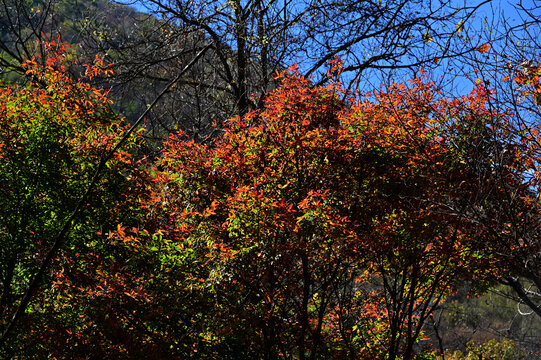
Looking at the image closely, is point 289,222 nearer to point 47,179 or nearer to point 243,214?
point 243,214

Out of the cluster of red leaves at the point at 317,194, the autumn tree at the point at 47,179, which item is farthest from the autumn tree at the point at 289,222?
the autumn tree at the point at 47,179

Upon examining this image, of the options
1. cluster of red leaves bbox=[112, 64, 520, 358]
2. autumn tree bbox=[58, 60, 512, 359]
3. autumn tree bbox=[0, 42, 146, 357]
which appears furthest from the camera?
autumn tree bbox=[0, 42, 146, 357]

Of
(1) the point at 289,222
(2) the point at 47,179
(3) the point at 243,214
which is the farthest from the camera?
(2) the point at 47,179

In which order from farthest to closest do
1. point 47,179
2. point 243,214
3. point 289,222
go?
point 47,179 → point 289,222 → point 243,214

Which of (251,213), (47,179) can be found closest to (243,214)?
(251,213)

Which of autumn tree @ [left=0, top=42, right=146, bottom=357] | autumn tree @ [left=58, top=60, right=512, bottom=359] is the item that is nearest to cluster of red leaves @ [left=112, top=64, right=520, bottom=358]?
autumn tree @ [left=58, top=60, right=512, bottom=359]

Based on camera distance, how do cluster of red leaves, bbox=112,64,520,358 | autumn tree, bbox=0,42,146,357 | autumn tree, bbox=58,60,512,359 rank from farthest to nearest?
autumn tree, bbox=0,42,146,357 → cluster of red leaves, bbox=112,64,520,358 → autumn tree, bbox=58,60,512,359

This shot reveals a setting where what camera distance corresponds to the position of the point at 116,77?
381 inches

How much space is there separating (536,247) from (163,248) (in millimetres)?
3415

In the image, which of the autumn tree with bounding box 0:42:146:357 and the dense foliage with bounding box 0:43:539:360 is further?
the autumn tree with bounding box 0:42:146:357

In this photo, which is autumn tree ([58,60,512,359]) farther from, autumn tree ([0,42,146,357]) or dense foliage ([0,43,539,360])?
autumn tree ([0,42,146,357])

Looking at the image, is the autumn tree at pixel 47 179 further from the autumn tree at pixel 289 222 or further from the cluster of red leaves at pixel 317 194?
the cluster of red leaves at pixel 317 194

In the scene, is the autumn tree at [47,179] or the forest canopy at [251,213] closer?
the forest canopy at [251,213]

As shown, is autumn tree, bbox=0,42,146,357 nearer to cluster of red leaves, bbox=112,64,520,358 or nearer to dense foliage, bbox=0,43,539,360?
dense foliage, bbox=0,43,539,360
